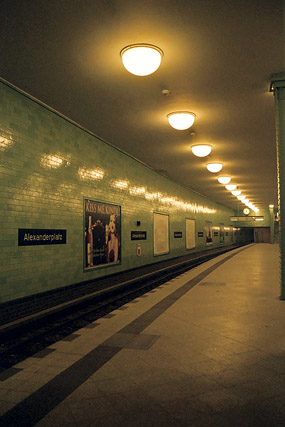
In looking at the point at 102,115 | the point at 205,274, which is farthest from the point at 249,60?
the point at 205,274

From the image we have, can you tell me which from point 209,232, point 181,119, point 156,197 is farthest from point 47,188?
point 209,232

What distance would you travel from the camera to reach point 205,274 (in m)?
10.2

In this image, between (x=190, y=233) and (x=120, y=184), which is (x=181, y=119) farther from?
(x=190, y=233)

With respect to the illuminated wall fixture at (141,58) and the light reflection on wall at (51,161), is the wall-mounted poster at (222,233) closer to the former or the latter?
the light reflection on wall at (51,161)

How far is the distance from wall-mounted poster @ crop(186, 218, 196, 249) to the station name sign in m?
12.2

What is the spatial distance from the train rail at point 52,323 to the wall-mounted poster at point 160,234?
4.84 meters

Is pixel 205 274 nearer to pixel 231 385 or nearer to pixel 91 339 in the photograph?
pixel 91 339

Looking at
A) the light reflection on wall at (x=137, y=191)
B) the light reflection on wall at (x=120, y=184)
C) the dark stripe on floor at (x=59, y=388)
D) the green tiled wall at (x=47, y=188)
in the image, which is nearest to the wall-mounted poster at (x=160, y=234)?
the light reflection on wall at (x=137, y=191)

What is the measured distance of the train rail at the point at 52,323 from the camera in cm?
418

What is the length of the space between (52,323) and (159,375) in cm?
311

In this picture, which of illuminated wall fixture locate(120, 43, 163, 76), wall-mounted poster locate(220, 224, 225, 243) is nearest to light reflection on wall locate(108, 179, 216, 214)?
illuminated wall fixture locate(120, 43, 163, 76)

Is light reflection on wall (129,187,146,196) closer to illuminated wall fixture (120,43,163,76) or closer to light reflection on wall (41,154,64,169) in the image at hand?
light reflection on wall (41,154,64,169)

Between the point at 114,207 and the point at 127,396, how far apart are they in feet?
24.5

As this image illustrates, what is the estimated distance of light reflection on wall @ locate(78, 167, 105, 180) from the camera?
8.00 m
